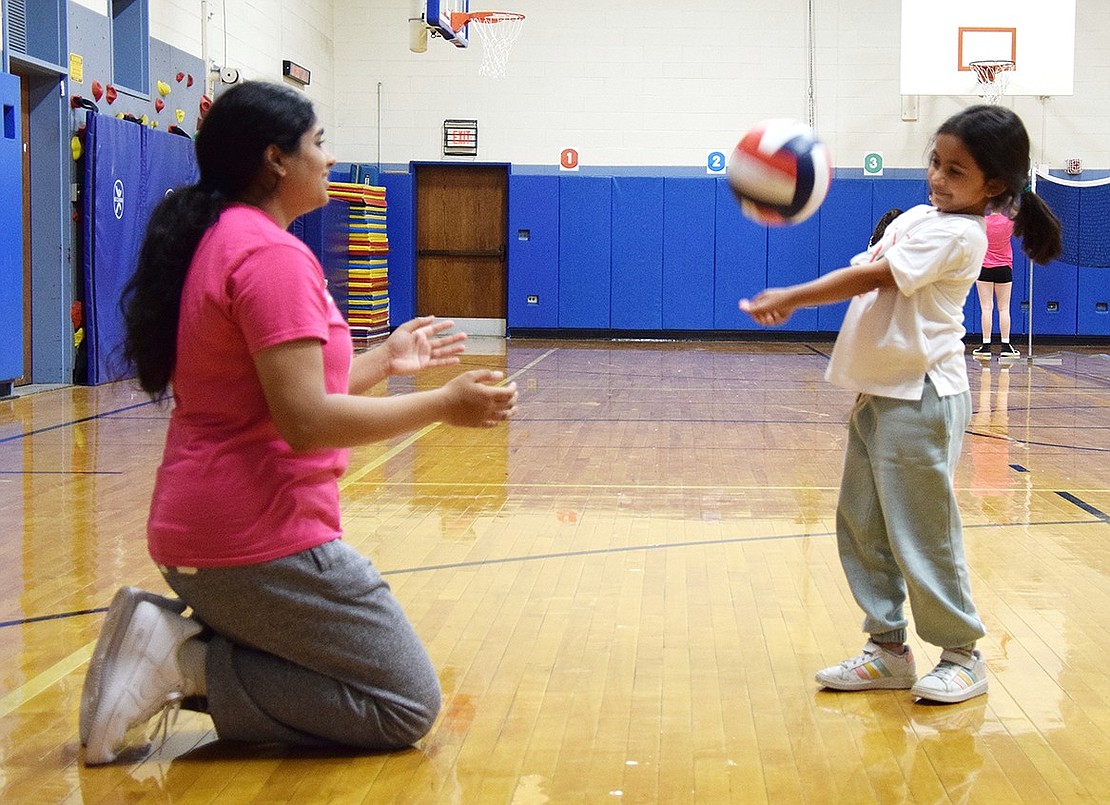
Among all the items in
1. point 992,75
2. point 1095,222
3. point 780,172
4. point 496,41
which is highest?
point 496,41

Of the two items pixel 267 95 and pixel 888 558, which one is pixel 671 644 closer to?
pixel 888 558

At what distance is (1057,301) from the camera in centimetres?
1571

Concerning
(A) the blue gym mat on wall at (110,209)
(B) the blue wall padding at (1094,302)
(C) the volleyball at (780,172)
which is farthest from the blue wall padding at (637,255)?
(C) the volleyball at (780,172)

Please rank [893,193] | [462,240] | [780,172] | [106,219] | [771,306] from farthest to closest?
1. [462,240]
2. [893,193]
3. [106,219]
4. [780,172]
5. [771,306]

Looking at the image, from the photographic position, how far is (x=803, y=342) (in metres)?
16.1

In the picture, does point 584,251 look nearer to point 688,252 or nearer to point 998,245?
point 688,252

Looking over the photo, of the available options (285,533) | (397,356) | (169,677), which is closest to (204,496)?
(285,533)

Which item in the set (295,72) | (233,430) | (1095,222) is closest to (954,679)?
(233,430)

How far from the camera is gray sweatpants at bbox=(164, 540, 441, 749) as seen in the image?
2398 mm

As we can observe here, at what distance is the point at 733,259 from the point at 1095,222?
4158mm

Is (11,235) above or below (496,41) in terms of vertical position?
below

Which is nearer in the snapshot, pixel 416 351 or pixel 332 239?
pixel 416 351

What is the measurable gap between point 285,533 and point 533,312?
14.0m

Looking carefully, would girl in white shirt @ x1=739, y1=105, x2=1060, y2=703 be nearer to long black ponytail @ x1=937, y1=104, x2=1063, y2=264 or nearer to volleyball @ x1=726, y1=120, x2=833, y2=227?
long black ponytail @ x1=937, y1=104, x2=1063, y2=264
